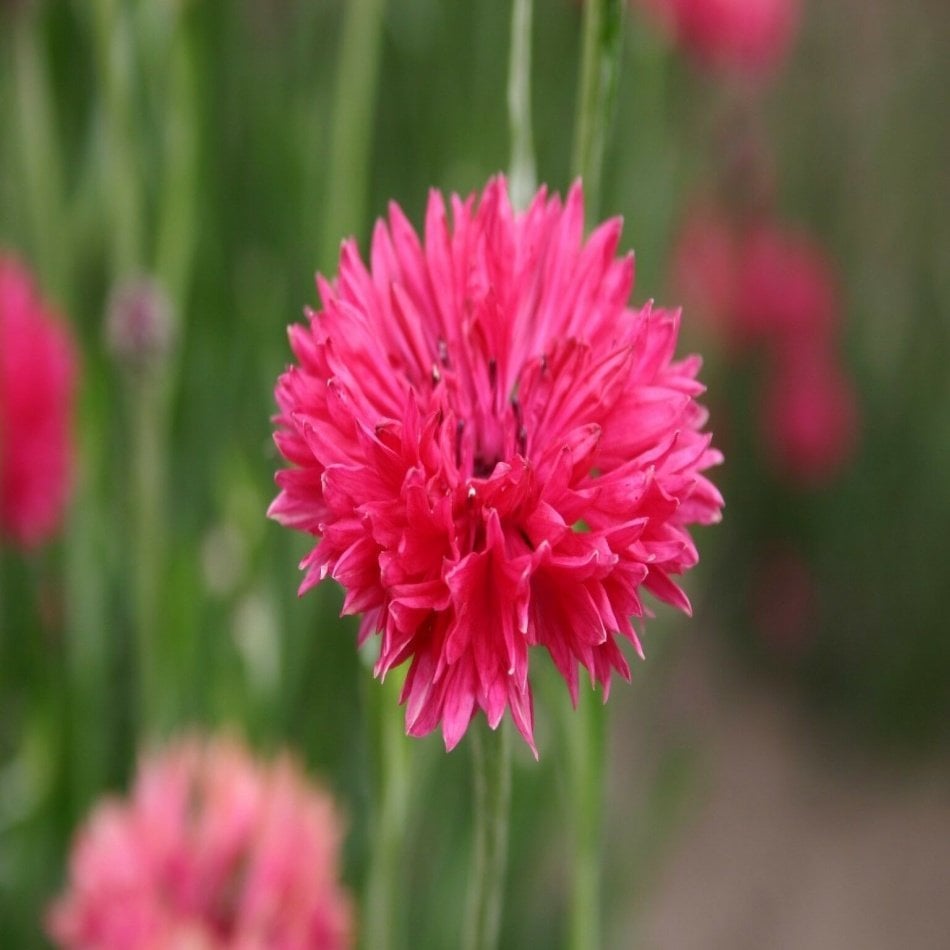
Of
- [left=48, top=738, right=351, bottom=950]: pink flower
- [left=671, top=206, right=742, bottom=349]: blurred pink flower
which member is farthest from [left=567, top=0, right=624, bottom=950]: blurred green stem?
[left=671, top=206, right=742, bottom=349]: blurred pink flower

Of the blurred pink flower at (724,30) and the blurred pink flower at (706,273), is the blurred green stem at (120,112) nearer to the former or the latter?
the blurred pink flower at (724,30)

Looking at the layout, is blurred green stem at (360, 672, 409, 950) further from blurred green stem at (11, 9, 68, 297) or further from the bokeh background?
blurred green stem at (11, 9, 68, 297)

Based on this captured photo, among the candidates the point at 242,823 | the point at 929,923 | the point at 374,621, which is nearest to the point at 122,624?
the point at 242,823

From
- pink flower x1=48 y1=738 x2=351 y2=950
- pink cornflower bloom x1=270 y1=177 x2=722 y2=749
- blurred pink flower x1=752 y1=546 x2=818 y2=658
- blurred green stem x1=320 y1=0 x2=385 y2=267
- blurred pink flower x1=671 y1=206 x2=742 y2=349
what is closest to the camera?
pink cornflower bloom x1=270 y1=177 x2=722 y2=749

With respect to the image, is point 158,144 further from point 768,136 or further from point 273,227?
point 768,136

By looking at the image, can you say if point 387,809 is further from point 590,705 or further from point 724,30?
point 724,30

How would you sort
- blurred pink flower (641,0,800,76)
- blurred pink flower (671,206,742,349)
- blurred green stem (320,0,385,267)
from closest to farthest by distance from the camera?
blurred green stem (320,0,385,267)
blurred pink flower (641,0,800,76)
blurred pink flower (671,206,742,349)
